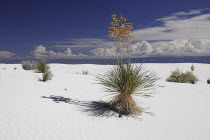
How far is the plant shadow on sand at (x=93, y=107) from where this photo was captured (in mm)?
6133

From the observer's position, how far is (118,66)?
606 cm

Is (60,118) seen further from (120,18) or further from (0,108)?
(120,18)

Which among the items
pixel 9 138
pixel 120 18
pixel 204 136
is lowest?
pixel 204 136

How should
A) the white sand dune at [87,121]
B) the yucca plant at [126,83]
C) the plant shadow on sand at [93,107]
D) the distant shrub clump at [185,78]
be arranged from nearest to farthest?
1. the white sand dune at [87,121]
2. the yucca plant at [126,83]
3. the plant shadow on sand at [93,107]
4. the distant shrub clump at [185,78]

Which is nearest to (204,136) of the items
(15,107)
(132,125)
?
(132,125)

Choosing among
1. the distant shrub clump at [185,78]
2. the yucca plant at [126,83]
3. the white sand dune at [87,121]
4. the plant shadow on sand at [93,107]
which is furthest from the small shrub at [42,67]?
the distant shrub clump at [185,78]

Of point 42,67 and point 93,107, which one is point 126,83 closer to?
point 93,107

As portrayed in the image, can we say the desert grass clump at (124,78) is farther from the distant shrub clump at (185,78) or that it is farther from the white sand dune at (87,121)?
the distant shrub clump at (185,78)

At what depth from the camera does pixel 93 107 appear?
6.75 m

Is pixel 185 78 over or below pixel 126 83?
below

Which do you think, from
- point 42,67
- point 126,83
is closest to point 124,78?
point 126,83

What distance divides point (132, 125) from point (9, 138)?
9.94 ft

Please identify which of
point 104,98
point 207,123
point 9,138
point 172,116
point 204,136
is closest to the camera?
point 9,138

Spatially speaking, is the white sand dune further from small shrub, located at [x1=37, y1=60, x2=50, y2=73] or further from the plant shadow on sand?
small shrub, located at [x1=37, y1=60, x2=50, y2=73]
